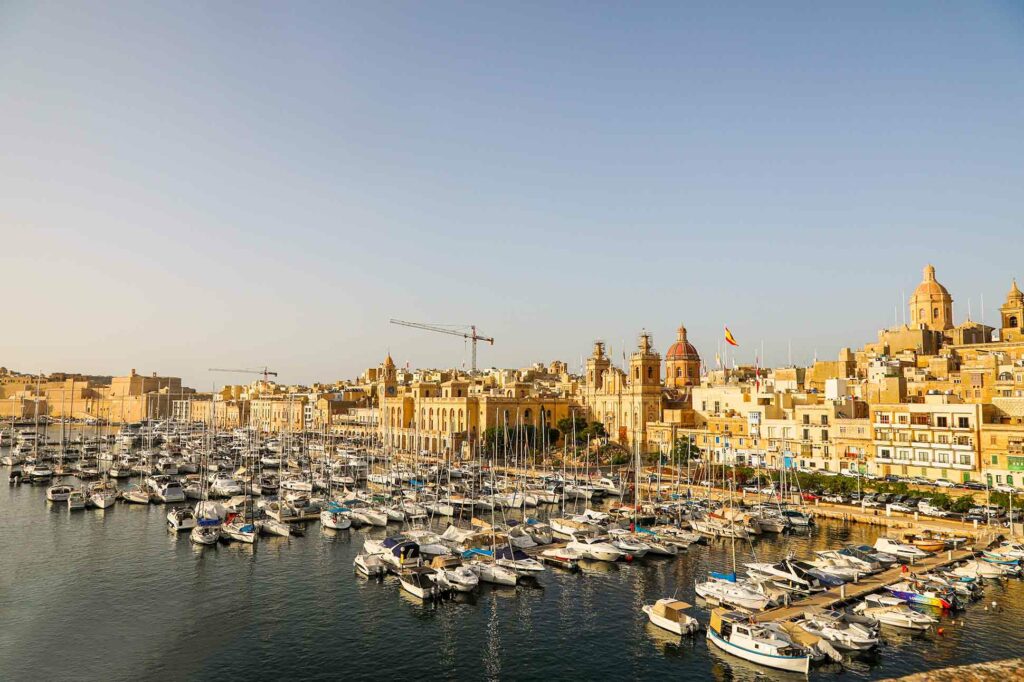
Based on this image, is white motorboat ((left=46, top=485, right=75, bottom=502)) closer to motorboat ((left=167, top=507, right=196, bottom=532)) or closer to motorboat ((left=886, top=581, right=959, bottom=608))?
motorboat ((left=167, top=507, right=196, bottom=532))

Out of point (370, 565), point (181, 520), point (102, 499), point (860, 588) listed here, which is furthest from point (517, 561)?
point (102, 499)

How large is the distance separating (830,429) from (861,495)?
32.1ft

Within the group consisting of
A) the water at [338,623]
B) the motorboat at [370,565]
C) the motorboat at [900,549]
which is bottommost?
the water at [338,623]

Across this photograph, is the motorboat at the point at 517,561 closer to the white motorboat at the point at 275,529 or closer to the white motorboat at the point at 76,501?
the white motorboat at the point at 275,529

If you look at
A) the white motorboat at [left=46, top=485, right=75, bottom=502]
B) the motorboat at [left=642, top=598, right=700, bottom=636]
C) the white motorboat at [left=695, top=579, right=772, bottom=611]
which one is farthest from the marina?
the white motorboat at [left=46, top=485, right=75, bottom=502]

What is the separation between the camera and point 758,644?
23.0 meters

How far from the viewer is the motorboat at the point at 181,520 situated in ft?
137

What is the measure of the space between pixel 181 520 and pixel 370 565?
1611 cm

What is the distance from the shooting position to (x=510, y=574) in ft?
103

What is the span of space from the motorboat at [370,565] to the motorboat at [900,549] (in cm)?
2494

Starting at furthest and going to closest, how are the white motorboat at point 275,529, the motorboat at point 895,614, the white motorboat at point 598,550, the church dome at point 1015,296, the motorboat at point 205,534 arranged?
1. the church dome at point 1015,296
2. the white motorboat at point 275,529
3. the motorboat at point 205,534
4. the white motorboat at point 598,550
5. the motorboat at point 895,614

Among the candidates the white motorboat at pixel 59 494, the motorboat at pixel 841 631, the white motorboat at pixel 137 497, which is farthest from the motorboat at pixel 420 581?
the white motorboat at pixel 59 494

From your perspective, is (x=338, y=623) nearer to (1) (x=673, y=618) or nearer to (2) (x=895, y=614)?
(1) (x=673, y=618)

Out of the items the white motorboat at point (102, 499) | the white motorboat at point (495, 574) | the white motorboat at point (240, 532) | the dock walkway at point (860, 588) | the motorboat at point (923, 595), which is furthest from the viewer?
the white motorboat at point (102, 499)
